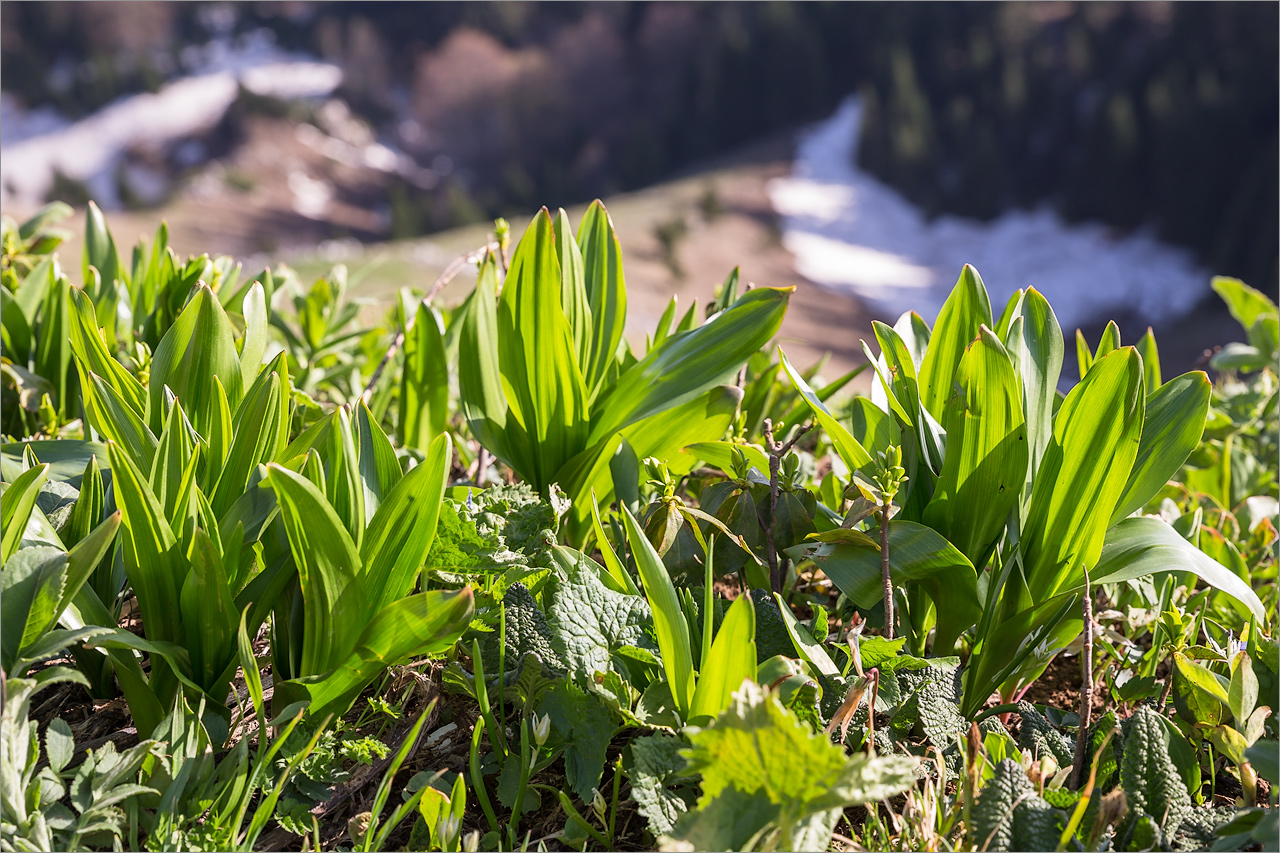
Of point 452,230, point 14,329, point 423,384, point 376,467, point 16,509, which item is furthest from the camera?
point 452,230

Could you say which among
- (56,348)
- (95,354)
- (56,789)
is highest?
(95,354)

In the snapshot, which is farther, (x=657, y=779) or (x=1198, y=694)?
(x=1198, y=694)

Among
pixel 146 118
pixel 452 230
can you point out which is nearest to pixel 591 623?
pixel 452 230

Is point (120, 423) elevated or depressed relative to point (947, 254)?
elevated

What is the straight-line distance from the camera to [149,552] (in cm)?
97

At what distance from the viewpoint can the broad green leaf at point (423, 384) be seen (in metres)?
1.58

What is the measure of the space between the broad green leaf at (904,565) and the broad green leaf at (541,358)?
0.44m

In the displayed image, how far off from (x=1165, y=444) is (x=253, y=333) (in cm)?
125

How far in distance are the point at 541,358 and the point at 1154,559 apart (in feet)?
2.75

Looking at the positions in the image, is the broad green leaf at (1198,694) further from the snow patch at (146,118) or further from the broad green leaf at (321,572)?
the snow patch at (146,118)

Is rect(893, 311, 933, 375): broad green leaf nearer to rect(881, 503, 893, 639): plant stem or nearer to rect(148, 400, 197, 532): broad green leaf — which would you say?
rect(881, 503, 893, 639): plant stem

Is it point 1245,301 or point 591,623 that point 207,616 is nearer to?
point 591,623

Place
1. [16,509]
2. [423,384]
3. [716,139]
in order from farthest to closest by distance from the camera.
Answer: [716,139], [423,384], [16,509]

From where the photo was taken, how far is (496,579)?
1113 mm
